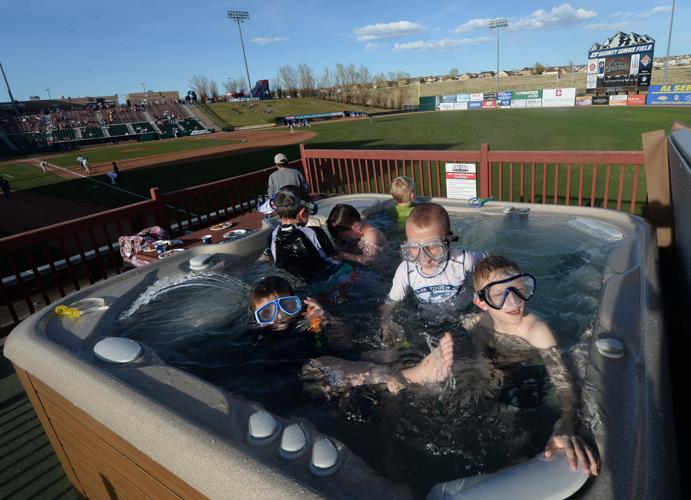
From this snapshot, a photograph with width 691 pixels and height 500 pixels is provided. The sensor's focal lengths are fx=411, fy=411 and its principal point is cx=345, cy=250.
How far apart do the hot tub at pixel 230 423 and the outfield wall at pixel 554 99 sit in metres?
37.1

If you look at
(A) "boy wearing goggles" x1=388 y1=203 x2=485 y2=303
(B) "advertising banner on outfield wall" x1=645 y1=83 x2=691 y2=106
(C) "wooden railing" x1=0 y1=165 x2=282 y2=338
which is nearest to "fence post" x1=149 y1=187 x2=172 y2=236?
(C) "wooden railing" x1=0 y1=165 x2=282 y2=338

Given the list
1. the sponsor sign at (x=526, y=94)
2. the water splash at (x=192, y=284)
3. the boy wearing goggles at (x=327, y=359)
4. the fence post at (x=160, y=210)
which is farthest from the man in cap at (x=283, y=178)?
the sponsor sign at (x=526, y=94)

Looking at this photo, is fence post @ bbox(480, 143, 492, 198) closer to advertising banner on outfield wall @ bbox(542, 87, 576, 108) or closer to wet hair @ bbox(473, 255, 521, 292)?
wet hair @ bbox(473, 255, 521, 292)

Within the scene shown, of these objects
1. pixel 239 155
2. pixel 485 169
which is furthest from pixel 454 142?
pixel 485 169

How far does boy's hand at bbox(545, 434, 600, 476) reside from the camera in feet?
5.11

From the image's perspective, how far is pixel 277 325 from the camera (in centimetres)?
304

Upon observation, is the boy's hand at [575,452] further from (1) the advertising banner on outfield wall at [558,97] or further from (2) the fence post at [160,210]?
(1) the advertising banner on outfield wall at [558,97]

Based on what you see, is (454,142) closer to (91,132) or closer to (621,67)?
(621,67)

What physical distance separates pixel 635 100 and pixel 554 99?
6985 millimetres

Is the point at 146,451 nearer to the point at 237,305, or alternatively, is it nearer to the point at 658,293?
the point at 237,305

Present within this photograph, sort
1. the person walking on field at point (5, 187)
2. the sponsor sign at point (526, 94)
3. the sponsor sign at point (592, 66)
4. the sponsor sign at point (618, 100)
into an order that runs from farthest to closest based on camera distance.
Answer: the sponsor sign at point (526, 94) → the sponsor sign at point (592, 66) → the sponsor sign at point (618, 100) → the person walking on field at point (5, 187)

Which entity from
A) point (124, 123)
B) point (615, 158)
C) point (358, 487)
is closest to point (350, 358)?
point (358, 487)

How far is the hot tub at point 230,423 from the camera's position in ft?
5.15

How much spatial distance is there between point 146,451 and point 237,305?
2114 millimetres
